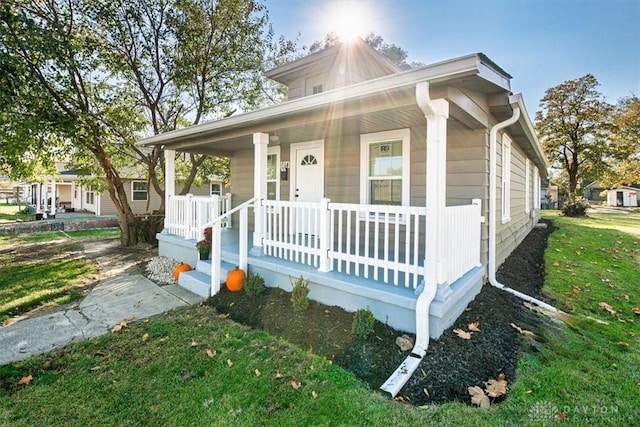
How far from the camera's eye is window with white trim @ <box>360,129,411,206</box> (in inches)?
207

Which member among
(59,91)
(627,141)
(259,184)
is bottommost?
(259,184)

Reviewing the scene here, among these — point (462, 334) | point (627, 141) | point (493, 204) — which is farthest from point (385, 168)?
point (627, 141)

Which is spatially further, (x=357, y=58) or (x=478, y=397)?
(x=357, y=58)

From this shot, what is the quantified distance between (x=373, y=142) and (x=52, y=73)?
25.3ft

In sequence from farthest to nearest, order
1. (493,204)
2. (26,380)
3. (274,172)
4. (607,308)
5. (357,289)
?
(274,172) → (493,204) → (607,308) → (357,289) → (26,380)

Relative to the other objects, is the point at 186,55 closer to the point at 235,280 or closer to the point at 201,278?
the point at 201,278

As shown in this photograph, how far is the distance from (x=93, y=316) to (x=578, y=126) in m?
28.1

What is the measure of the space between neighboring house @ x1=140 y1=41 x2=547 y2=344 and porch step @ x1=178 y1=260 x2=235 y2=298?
1.3 inches

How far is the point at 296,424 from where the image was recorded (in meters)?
2.22

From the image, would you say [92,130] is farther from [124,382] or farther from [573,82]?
[573,82]

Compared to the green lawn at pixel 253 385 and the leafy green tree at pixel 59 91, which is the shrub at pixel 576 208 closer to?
the green lawn at pixel 253 385

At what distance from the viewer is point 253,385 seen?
2.65 m

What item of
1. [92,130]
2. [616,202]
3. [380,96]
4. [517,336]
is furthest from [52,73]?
[616,202]

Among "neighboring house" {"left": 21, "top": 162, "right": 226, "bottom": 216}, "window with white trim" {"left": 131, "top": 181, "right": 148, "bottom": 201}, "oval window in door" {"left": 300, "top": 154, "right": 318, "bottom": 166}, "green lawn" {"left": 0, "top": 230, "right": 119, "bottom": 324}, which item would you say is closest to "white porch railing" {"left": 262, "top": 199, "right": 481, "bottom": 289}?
"oval window in door" {"left": 300, "top": 154, "right": 318, "bottom": 166}
